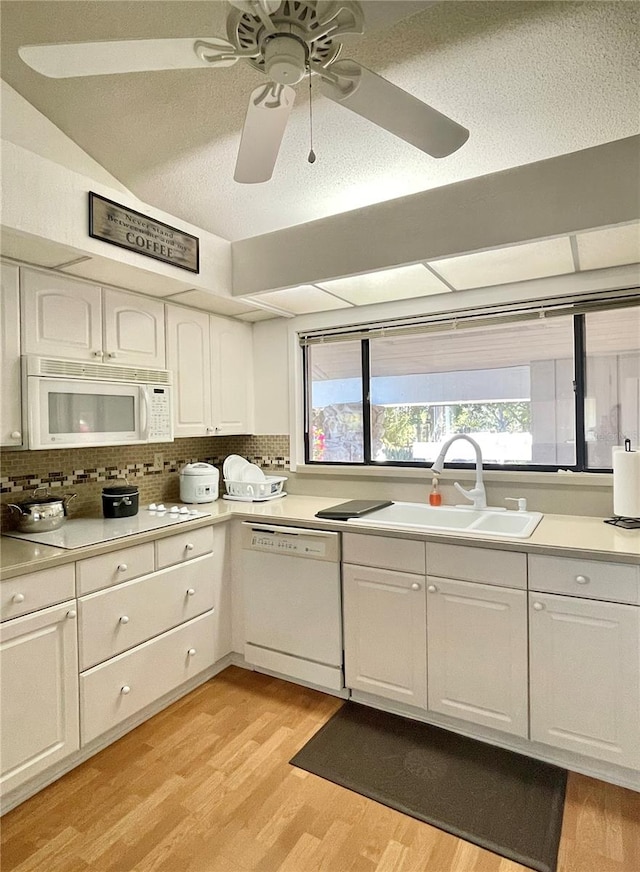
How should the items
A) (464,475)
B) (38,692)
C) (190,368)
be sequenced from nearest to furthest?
(38,692) < (464,475) < (190,368)

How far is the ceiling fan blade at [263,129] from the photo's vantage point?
4.12 ft

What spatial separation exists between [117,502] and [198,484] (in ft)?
1.74

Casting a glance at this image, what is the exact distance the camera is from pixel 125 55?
3.67 feet

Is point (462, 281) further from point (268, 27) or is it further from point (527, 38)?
point (268, 27)

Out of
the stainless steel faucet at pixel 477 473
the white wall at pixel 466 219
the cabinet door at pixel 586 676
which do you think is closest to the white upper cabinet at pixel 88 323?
the white wall at pixel 466 219

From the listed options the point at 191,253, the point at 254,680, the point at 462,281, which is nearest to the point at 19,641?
the point at 254,680

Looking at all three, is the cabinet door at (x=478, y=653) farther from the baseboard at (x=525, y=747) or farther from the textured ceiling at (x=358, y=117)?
the textured ceiling at (x=358, y=117)

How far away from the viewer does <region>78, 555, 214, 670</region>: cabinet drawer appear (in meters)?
1.99

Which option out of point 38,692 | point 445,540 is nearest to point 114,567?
point 38,692

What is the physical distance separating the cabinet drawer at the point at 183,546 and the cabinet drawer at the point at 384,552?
0.73 meters

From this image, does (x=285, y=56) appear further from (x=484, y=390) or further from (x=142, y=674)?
(x=142, y=674)

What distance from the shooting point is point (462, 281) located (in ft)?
8.19

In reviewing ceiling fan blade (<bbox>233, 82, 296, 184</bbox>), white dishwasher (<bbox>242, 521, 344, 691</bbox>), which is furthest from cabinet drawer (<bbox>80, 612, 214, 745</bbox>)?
ceiling fan blade (<bbox>233, 82, 296, 184</bbox>)

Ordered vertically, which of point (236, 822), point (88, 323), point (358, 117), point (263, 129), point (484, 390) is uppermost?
point (358, 117)
